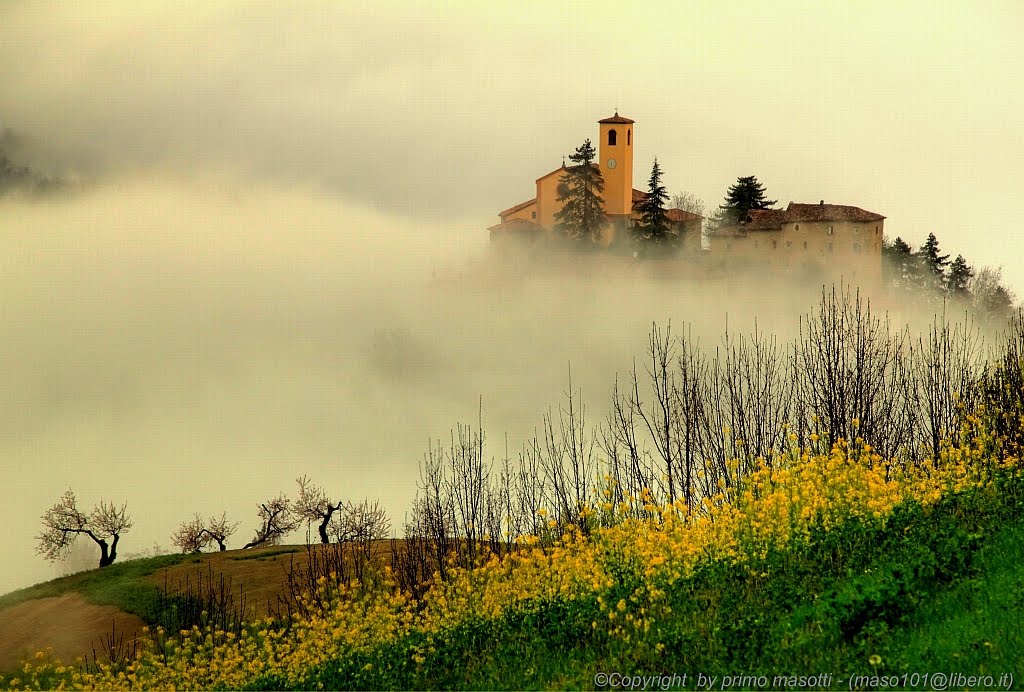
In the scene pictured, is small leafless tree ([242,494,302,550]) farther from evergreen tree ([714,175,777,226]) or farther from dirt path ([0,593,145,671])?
evergreen tree ([714,175,777,226])

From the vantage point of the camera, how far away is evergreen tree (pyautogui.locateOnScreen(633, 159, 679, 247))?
70562 mm

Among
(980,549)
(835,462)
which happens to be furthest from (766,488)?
(980,549)

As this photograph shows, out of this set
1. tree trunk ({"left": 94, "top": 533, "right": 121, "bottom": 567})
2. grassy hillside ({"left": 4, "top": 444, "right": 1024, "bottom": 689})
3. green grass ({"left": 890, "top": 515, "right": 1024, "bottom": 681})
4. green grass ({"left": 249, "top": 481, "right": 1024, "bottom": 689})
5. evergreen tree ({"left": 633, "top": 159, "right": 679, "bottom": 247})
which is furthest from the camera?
evergreen tree ({"left": 633, "top": 159, "right": 679, "bottom": 247})

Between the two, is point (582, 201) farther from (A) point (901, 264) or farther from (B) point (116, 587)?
(B) point (116, 587)

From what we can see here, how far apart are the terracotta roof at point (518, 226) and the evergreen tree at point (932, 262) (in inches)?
1064

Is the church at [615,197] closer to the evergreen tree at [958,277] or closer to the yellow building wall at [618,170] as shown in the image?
the yellow building wall at [618,170]

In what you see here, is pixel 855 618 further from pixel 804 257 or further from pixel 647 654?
pixel 804 257

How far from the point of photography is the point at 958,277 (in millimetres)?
71250

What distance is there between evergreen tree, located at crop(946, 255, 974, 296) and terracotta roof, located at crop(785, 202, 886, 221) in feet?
28.1

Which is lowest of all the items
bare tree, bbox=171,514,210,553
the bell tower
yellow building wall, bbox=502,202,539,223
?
bare tree, bbox=171,514,210,553

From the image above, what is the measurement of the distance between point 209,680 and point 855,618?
1229cm

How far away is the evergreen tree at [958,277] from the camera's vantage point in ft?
233

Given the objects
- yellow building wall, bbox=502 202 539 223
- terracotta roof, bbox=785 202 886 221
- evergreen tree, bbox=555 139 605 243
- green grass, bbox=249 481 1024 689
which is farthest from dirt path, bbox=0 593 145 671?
terracotta roof, bbox=785 202 886 221

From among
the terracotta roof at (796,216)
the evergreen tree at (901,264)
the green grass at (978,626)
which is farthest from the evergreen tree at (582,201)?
the green grass at (978,626)
